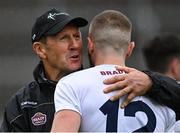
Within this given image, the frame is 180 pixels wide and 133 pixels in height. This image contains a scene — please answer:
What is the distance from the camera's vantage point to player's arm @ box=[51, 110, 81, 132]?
2.42m

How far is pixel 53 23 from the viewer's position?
297 centimetres

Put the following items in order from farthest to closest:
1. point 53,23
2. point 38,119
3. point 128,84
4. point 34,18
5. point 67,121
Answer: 1. point 34,18
2. point 53,23
3. point 38,119
4. point 128,84
5. point 67,121

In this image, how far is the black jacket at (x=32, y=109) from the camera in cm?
285

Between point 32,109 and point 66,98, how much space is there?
444mm

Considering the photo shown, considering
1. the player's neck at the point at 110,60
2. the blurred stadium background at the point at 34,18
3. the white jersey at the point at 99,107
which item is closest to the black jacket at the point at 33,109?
the white jersey at the point at 99,107

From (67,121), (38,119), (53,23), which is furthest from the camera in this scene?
(53,23)

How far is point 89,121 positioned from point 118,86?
0.17 metres

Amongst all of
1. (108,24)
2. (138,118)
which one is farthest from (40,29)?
(138,118)

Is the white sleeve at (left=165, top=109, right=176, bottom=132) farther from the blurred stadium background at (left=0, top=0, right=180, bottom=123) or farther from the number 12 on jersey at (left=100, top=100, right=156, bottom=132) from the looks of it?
the blurred stadium background at (left=0, top=0, right=180, bottom=123)

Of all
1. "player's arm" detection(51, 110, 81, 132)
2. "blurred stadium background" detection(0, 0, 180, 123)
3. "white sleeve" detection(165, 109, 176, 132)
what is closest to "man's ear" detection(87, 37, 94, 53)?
"player's arm" detection(51, 110, 81, 132)

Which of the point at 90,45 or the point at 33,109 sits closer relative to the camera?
the point at 90,45

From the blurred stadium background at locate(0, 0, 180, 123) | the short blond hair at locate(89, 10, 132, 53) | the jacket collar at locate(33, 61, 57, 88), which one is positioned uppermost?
the short blond hair at locate(89, 10, 132, 53)

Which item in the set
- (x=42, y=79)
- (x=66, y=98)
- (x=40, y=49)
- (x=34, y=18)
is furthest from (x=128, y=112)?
(x=34, y=18)

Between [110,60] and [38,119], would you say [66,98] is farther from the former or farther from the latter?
[38,119]
